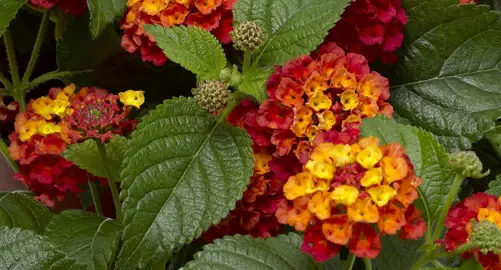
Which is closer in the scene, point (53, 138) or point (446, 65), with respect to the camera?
point (53, 138)

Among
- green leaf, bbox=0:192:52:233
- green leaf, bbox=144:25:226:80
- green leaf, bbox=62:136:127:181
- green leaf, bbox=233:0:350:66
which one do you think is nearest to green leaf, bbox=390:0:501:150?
green leaf, bbox=233:0:350:66

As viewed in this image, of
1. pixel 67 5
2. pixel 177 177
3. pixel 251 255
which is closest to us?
pixel 251 255

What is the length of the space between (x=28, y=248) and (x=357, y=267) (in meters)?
0.44

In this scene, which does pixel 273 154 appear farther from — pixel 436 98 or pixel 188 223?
pixel 436 98

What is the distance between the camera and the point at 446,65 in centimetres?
116

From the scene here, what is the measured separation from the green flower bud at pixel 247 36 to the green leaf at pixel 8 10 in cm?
30

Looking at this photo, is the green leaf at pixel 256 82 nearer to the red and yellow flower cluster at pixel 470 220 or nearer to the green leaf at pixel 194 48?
the green leaf at pixel 194 48

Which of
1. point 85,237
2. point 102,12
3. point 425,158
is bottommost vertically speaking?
point 85,237

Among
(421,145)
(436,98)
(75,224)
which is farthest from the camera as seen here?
(436,98)

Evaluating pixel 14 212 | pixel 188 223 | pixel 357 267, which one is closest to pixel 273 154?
pixel 188 223

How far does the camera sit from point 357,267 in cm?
108

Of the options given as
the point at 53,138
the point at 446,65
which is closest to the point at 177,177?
the point at 53,138

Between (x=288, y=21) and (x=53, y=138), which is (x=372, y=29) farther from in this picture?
(x=53, y=138)

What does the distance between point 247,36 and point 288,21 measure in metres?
0.12
